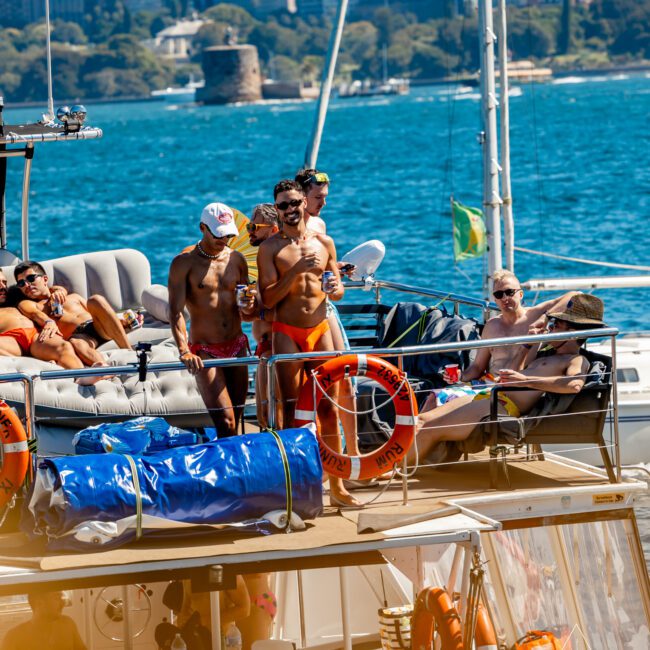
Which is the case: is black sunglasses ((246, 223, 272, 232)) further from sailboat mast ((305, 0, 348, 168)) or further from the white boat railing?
sailboat mast ((305, 0, 348, 168))

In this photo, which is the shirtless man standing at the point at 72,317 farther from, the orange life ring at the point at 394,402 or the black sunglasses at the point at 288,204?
the orange life ring at the point at 394,402

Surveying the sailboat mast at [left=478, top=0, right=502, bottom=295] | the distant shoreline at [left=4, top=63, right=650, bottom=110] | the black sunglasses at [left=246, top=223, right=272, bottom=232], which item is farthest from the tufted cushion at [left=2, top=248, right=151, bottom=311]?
the distant shoreline at [left=4, top=63, right=650, bottom=110]

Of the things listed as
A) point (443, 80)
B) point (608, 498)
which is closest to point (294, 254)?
point (608, 498)

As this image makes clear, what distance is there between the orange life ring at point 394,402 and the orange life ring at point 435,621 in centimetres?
75

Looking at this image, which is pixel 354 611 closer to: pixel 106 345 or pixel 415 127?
pixel 106 345

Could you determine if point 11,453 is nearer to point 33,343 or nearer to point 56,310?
point 33,343

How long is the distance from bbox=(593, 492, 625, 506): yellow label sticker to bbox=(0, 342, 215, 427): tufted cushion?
3.21 meters

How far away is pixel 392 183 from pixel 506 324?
2119 inches

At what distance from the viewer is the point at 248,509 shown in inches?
303

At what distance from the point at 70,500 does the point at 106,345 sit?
4369 mm

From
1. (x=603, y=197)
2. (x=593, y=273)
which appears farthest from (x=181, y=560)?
(x=603, y=197)

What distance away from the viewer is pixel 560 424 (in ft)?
28.3

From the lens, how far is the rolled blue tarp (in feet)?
24.3

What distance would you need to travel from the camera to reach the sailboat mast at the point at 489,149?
54.5 feet
